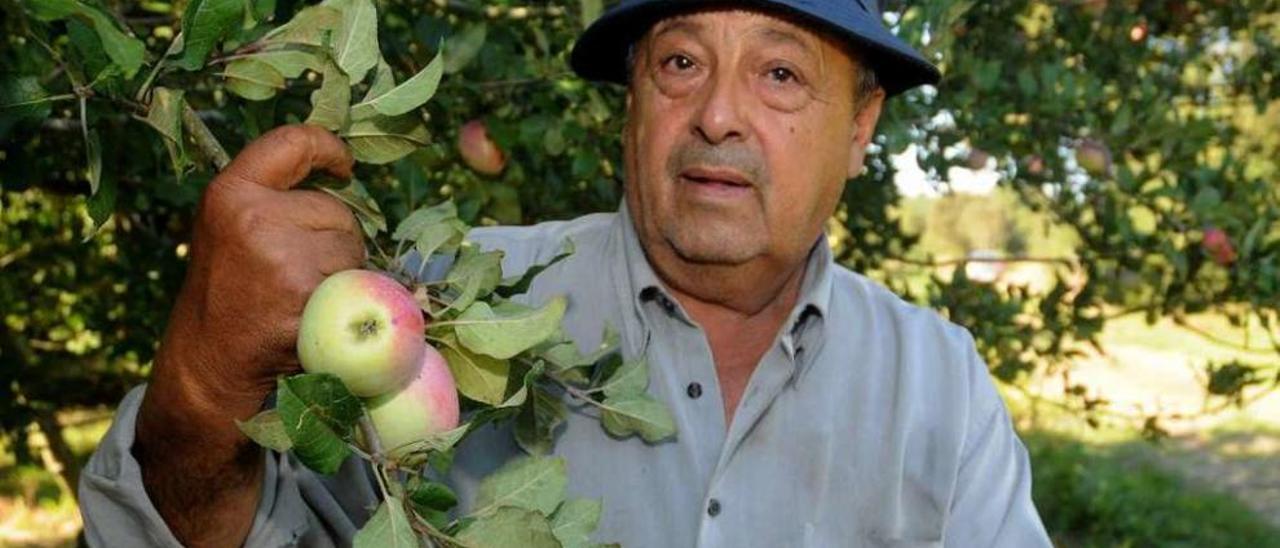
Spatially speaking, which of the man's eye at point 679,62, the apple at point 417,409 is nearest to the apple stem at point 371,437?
the apple at point 417,409

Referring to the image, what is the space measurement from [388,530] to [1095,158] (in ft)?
8.01

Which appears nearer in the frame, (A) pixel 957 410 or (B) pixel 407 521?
(B) pixel 407 521

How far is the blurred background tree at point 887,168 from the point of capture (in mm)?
2141

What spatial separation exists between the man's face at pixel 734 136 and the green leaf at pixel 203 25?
2.61 feet

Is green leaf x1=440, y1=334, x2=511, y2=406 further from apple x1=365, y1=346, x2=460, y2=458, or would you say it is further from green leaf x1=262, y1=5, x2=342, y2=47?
green leaf x1=262, y1=5, x2=342, y2=47

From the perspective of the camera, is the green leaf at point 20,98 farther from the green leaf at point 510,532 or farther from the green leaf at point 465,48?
the green leaf at point 465,48

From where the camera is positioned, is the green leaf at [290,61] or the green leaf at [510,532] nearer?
the green leaf at [510,532]

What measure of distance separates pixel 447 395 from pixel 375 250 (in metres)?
0.20

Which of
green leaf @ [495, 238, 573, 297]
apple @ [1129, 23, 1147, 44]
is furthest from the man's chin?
apple @ [1129, 23, 1147, 44]

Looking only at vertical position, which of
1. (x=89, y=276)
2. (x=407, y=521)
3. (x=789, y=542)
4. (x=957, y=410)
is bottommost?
(x=89, y=276)

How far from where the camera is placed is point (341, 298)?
3.29 feet

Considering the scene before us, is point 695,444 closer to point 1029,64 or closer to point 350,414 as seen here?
point 350,414

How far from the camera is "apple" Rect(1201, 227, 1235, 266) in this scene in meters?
3.06

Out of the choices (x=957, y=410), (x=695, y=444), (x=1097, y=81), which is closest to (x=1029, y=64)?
(x=1097, y=81)
